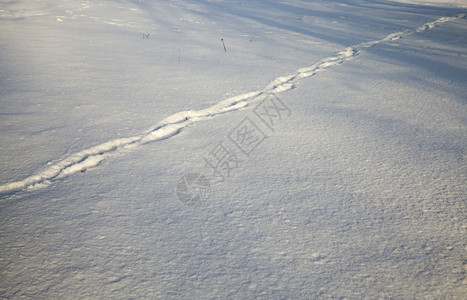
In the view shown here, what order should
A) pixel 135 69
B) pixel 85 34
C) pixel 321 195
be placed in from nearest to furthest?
1. pixel 321 195
2. pixel 135 69
3. pixel 85 34

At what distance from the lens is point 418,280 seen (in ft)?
3.92

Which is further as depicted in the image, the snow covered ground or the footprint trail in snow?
the footprint trail in snow

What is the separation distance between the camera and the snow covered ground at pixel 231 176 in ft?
3.96

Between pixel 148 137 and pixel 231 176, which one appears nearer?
pixel 231 176

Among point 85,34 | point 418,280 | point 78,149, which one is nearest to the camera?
point 418,280

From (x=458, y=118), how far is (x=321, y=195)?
69.2 inches

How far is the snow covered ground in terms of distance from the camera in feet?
3.96

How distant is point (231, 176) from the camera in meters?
1.82

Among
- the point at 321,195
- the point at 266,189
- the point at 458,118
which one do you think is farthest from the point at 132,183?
the point at 458,118

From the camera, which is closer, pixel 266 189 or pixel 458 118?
pixel 266 189

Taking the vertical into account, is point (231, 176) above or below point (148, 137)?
below

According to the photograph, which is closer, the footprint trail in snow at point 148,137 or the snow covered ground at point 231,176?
the snow covered ground at point 231,176

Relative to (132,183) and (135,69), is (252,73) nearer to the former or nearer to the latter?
(135,69)

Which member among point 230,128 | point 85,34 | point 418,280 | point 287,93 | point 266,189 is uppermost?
point 85,34
